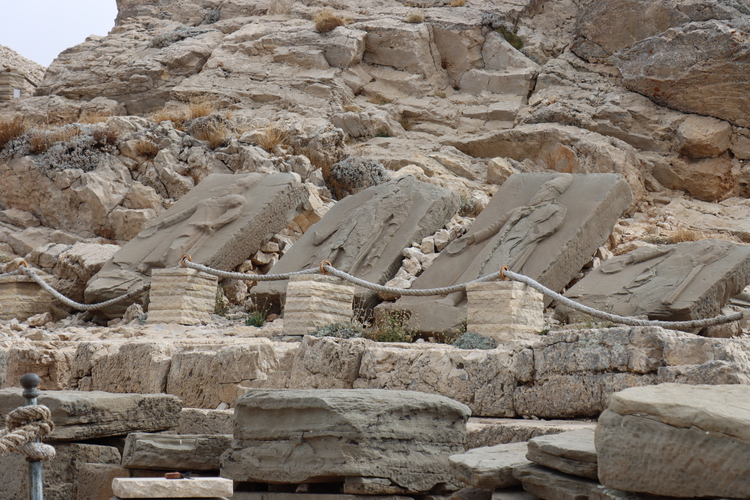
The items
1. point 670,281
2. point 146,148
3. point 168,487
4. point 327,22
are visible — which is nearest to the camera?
point 168,487

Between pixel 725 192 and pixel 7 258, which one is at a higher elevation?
pixel 725 192

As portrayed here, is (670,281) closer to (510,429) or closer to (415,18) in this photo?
(510,429)

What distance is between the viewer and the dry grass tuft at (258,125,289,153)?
14423mm

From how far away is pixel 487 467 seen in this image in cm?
290

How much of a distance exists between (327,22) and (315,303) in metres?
12.9

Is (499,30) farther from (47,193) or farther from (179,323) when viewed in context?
(179,323)

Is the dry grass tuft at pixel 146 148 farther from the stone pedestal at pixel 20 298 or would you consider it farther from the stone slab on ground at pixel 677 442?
the stone slab on ground at pixel 677 442

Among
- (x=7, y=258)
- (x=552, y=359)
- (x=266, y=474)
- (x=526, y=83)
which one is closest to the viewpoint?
(x=266, y=474)

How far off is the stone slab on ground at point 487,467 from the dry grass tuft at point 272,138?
39.0 ft

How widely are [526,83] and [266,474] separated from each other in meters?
16.3

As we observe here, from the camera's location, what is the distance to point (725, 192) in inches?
633

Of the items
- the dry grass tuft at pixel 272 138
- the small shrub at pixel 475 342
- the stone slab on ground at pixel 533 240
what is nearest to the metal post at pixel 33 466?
the small shrub at pixel 475 342

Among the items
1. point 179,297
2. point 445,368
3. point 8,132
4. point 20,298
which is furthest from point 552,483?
point 8,132

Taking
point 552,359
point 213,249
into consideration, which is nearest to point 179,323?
point 213,249
